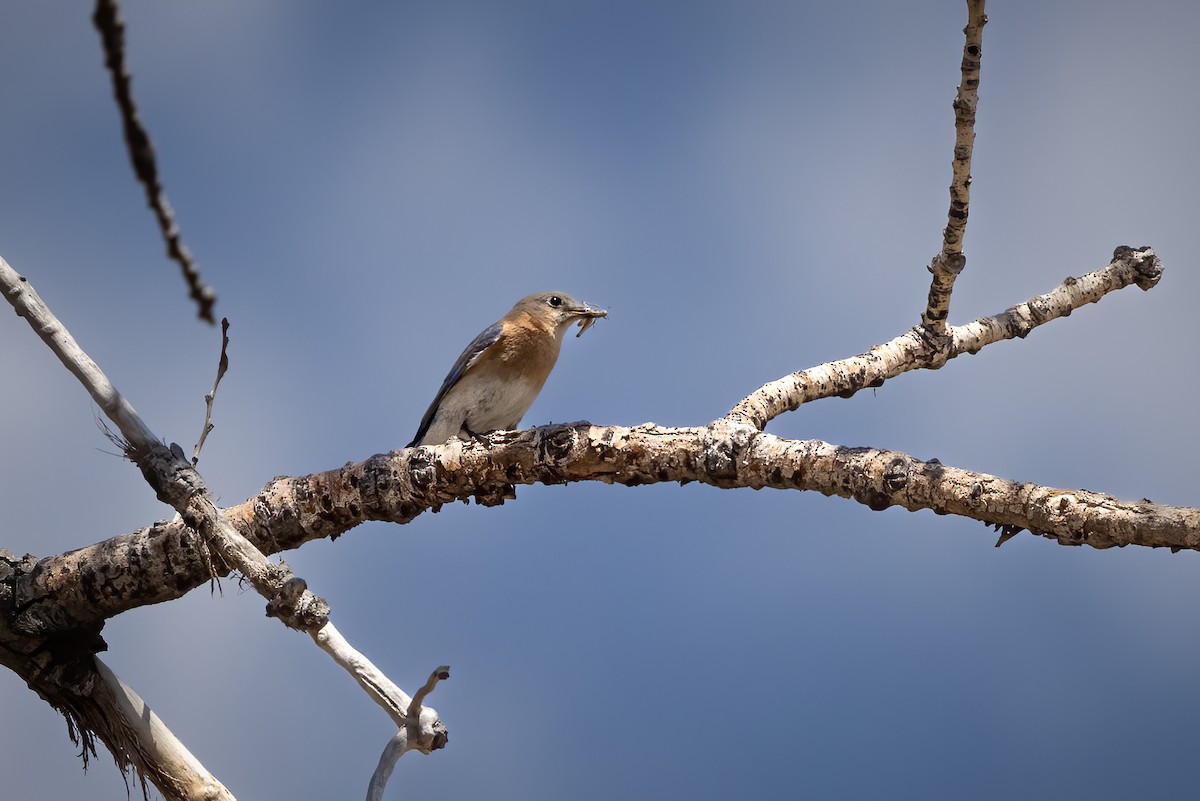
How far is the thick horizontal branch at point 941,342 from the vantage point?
183 inches

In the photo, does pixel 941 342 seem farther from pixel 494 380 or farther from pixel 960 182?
pixel 494 380

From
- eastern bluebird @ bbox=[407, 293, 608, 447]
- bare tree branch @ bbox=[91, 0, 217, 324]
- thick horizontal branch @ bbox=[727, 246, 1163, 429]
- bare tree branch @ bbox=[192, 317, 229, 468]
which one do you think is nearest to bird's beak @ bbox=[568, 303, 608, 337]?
eastern bluebird @ bbox=[407, 293, 608, 447]

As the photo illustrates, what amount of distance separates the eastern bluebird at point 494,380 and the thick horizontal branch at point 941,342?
1.70 m

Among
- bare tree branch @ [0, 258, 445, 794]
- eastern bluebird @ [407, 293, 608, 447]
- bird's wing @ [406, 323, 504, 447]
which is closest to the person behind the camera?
bare tree branch @ [0, 258, 445, 794]

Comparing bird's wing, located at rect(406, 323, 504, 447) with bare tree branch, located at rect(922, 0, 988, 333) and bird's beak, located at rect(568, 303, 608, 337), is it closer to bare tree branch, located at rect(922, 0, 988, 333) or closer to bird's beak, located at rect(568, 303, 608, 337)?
bird's beak, located at rect(568, 303, 608, 337)

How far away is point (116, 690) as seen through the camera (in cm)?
378

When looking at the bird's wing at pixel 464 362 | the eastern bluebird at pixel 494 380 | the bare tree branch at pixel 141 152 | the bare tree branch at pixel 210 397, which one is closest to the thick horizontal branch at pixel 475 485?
the bare tree branch at pixel 210 397

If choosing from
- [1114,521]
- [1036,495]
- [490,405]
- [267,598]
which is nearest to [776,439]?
[1036,495]

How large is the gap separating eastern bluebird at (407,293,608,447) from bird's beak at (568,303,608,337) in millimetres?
171

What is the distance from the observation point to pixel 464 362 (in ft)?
19.0

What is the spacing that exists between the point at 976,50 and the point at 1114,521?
1.94 metres

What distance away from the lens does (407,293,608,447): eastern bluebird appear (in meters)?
5.58

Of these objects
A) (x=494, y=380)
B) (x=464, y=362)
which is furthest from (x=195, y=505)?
(x=464, y=362)

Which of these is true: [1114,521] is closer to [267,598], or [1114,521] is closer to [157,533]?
[267,598]
